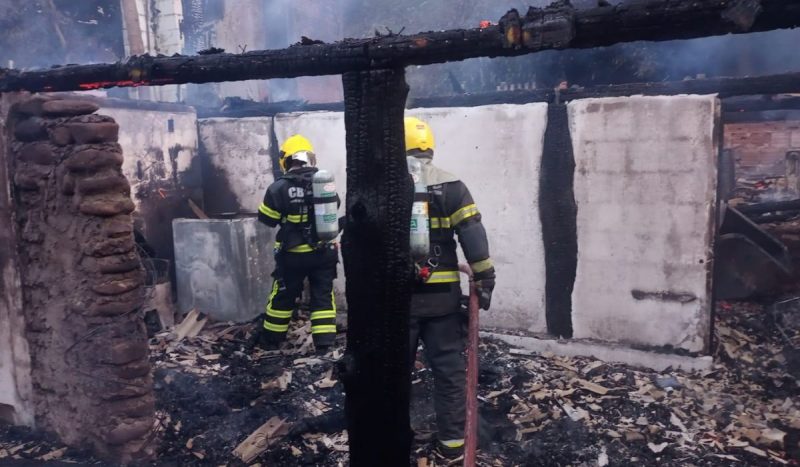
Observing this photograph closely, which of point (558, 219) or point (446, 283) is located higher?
point (558, 219)

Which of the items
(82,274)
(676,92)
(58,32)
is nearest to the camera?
(82,274)

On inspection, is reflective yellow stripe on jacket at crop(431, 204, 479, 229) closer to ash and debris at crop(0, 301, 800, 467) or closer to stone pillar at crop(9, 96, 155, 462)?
ash and debris at crop(0, 301, 800, 467)

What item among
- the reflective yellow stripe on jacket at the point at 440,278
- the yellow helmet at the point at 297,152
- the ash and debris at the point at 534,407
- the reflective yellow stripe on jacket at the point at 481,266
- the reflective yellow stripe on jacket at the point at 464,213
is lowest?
the ash and debris at the point at 534,407

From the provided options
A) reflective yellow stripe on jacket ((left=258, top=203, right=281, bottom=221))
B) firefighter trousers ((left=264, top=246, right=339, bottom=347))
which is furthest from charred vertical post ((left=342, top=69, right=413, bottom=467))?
reflective yellow stripe on jacket ((left=258, top=203, right=281, bottom=221))

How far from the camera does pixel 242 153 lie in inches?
316

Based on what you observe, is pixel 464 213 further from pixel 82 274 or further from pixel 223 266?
pixel 223 266

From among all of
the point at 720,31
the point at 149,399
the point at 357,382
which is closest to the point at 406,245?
the point at 357,382

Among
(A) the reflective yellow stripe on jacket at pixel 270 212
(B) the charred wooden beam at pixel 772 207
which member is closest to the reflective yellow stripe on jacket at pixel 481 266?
(A) the reflective yellow stripe on jacket at pixel 270 212

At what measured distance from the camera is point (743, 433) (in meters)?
4.64

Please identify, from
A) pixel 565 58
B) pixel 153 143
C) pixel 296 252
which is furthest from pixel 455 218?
pixel 565 58

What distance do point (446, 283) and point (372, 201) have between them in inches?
91.6

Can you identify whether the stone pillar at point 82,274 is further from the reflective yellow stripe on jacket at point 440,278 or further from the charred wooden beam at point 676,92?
the charred wooden beam at point 676,92

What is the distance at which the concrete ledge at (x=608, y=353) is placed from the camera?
568 centimetres

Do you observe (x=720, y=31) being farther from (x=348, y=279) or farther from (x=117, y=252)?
(x=117, y=252)
